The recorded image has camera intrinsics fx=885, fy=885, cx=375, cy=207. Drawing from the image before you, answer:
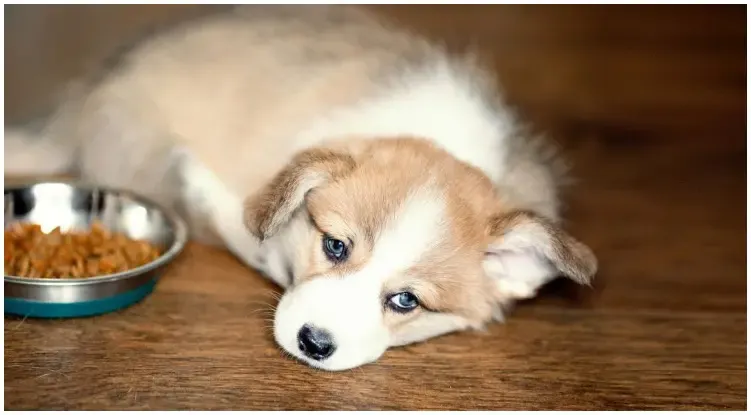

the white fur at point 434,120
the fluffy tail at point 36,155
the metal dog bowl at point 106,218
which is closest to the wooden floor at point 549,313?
the metal dog bowl at point 106,218

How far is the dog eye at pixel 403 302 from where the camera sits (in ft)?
5.63

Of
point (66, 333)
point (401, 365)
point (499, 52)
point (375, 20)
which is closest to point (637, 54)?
point (499, 52)

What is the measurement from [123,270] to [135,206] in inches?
10.2

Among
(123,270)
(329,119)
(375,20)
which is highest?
(375,20)

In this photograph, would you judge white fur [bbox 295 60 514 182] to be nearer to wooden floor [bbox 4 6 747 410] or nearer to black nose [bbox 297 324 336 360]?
wooden floor [bbox 4 6 747 410]

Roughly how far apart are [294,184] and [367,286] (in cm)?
25

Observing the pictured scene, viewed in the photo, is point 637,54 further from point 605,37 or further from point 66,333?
point 66,333

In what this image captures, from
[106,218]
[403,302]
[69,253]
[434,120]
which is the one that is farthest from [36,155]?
[403,302]

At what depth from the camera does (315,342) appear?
1668 mm

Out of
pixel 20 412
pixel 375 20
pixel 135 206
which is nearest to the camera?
pixel 20 412

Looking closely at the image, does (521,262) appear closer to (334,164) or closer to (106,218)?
(334,164)

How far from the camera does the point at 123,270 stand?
1.90 m

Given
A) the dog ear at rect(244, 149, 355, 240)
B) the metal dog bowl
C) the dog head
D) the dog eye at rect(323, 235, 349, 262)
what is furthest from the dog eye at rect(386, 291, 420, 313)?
the metal dog bowl

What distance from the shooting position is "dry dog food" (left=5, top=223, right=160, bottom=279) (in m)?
1.84
